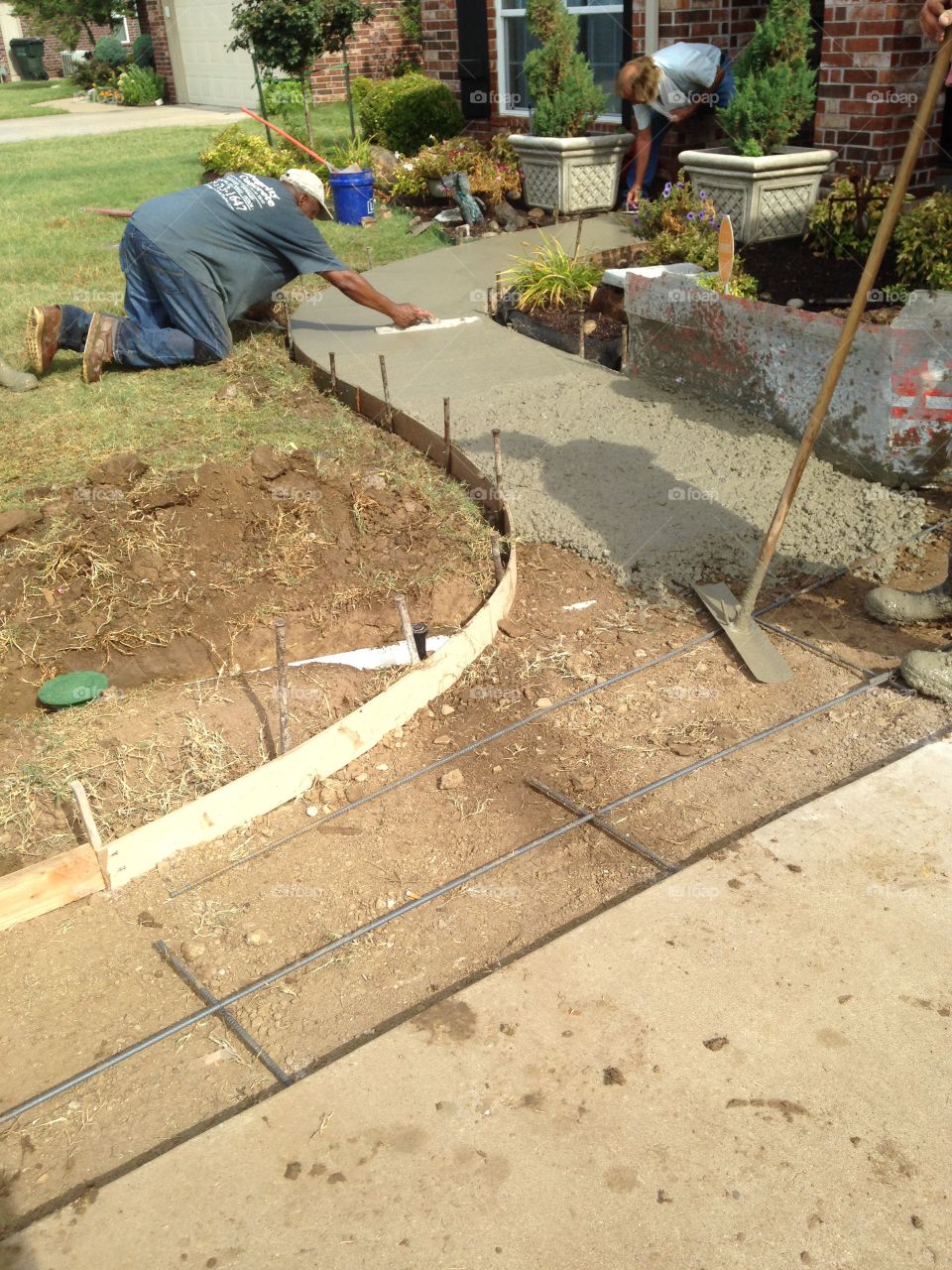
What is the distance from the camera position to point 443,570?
14.8ft

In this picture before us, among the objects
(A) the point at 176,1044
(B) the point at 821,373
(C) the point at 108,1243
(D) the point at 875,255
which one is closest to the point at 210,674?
(A) the point at 176,1044

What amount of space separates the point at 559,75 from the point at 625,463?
5509mm

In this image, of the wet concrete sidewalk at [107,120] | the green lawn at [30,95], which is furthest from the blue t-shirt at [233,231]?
the green lawn at [30,95]

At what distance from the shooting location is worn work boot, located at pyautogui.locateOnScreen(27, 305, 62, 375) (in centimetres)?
651

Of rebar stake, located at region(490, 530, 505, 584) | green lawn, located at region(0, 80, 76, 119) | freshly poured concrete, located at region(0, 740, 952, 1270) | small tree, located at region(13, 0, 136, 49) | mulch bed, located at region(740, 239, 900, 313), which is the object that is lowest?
freshly poured concrete, located at region(0, 740, 952, 1270)

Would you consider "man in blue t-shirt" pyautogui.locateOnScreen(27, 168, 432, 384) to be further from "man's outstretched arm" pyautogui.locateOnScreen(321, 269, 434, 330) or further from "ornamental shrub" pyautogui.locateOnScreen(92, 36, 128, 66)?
"ornamental shrub" pyautogui.locateOnScreen(92, 36, 128, 66)

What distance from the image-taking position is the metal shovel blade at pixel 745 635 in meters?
3.86

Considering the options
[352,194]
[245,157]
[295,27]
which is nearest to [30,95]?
[245,157]

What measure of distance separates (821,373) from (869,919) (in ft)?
10.2

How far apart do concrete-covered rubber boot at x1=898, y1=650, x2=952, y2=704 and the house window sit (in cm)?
755

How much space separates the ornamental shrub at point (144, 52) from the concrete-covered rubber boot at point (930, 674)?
25376 mm

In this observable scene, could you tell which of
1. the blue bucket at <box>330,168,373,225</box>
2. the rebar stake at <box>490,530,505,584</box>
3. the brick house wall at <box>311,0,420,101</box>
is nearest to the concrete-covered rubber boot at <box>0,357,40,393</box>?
the rebar stake at <box>490,530,505,584</box>

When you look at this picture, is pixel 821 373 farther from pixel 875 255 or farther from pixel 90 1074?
pixel 90 1074

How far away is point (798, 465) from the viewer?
12.1 feet
